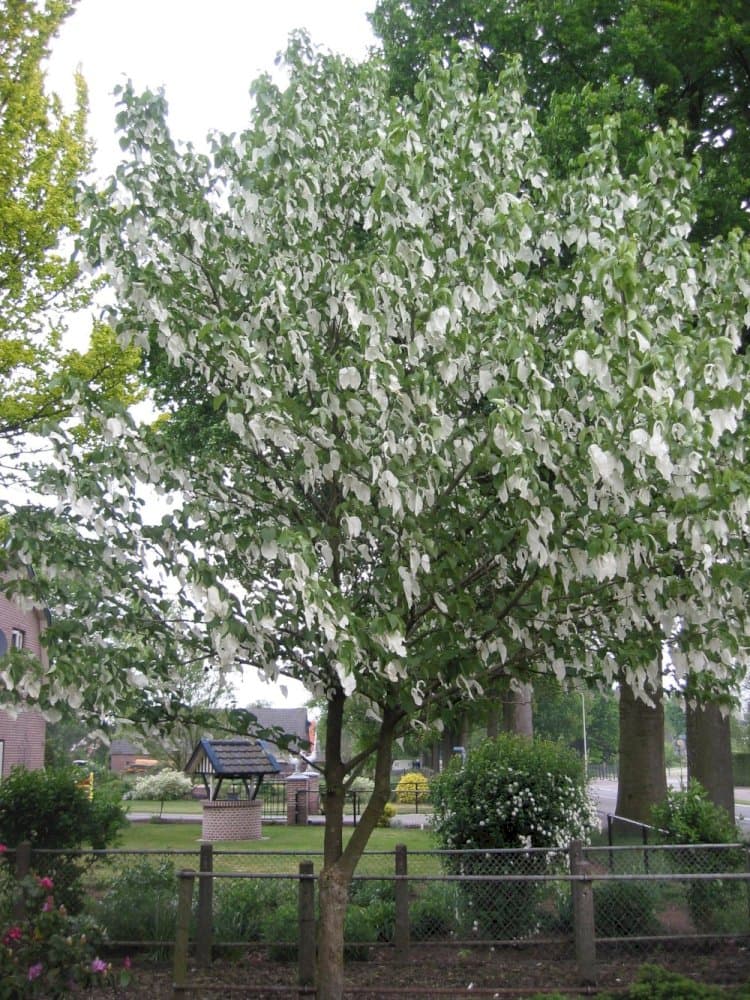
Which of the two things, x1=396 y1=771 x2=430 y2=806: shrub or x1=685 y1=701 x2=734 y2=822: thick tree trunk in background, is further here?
x1=396 y1=771 x2=430 y2=806: shrub

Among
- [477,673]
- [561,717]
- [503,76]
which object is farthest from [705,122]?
[561,717]

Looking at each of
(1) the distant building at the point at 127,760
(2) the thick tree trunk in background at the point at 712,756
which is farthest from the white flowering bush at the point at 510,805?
(1) the distant building at the point at 127,760

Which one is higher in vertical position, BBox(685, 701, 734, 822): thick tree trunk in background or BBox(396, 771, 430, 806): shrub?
BBox(685, 701, 734, 822): thick tree trunk in background

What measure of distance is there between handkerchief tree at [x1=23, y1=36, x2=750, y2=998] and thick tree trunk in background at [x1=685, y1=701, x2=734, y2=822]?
9.40 meters

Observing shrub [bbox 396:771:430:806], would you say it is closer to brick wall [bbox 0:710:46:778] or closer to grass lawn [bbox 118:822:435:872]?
grass lawn [bbox 118:822:435:872]

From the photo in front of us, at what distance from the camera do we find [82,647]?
261 inches

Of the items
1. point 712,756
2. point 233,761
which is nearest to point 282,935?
point 712,756

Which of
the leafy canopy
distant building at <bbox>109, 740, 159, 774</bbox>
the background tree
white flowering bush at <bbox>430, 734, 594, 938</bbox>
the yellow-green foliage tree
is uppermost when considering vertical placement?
the background tree

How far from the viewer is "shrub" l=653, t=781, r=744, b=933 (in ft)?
31.7

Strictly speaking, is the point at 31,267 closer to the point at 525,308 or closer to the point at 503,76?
the point at 503,76

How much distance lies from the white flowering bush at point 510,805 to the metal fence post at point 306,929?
2619 mm

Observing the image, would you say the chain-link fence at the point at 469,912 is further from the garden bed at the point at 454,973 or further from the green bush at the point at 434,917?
the garden bed at the point at 454,973

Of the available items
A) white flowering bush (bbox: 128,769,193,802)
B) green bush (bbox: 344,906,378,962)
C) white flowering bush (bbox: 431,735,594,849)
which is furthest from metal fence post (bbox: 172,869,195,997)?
white flowering bush (bbox: 128,769,193,802)

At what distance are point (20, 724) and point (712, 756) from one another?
2007cm
